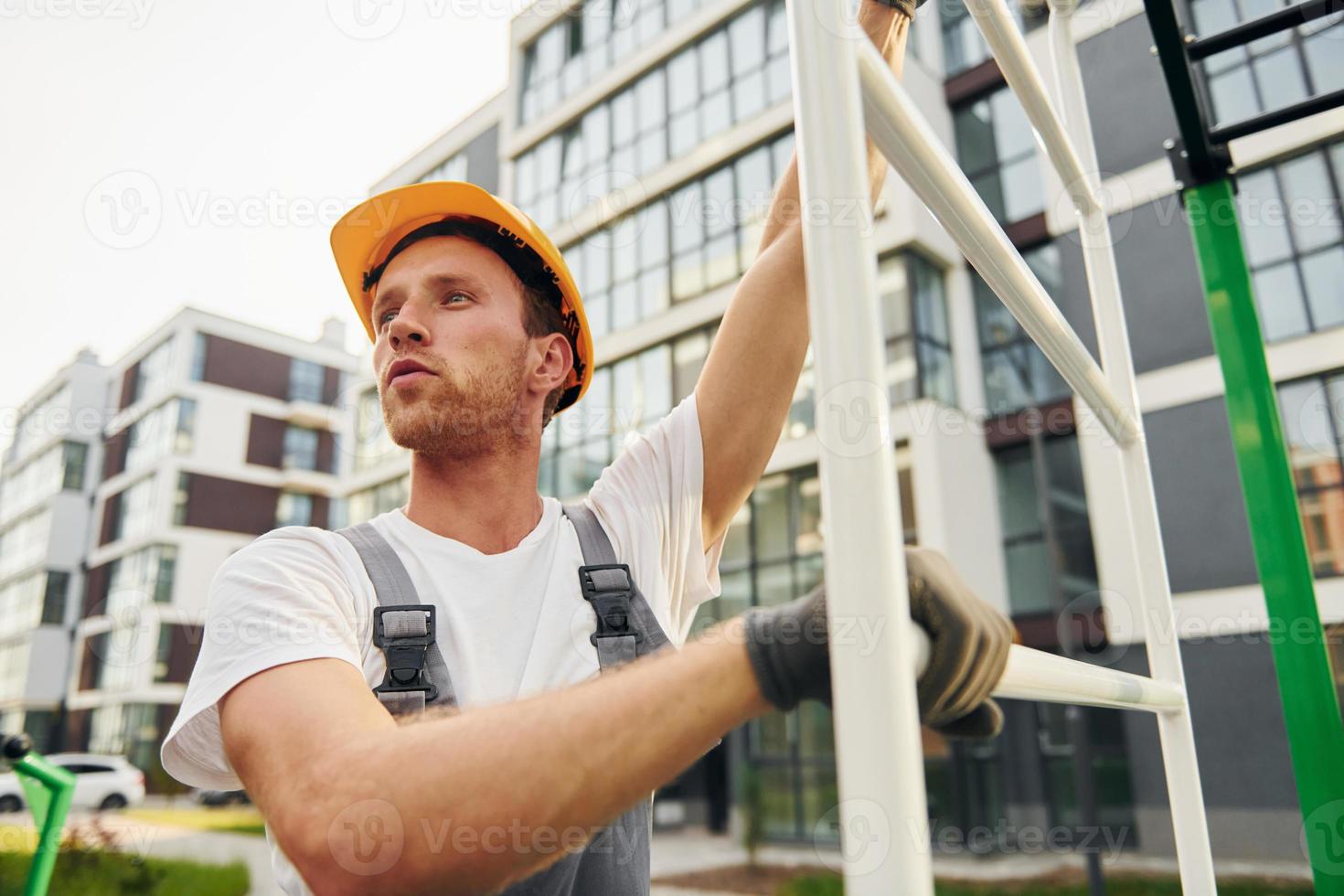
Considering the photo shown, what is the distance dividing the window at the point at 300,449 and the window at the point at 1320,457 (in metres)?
30.3

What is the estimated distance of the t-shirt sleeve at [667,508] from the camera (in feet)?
4.53

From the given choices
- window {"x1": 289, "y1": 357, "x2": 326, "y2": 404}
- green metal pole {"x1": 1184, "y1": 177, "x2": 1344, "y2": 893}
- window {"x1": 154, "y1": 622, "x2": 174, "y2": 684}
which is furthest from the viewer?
window {"x1": 289, "y1": 357, "x2": 326, "y2": 404}

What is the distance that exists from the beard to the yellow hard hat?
7.6 inches

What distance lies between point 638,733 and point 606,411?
14.3 m

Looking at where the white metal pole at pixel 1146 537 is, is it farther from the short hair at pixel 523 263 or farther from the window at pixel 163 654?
the window at pixel 163 654

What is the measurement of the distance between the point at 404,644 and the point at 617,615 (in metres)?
0.28

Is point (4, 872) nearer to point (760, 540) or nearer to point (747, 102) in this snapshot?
point (760, 540)

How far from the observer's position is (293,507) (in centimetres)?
3241

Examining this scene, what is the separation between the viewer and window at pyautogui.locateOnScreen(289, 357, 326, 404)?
108ft

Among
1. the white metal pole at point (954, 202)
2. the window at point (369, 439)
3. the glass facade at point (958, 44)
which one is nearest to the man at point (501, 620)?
the white metal pole at point (954, 202)

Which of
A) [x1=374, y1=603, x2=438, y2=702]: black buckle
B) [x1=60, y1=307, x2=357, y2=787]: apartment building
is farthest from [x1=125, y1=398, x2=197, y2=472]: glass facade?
[x1=374, y1=603, x2=438, y2=702]: black buckle

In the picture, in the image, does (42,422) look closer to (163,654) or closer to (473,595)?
(163,654)

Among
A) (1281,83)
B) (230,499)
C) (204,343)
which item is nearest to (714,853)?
(1281,83)

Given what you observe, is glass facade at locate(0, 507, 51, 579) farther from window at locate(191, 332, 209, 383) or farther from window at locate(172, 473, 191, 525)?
window at locate(191, 332, 209, 383)
